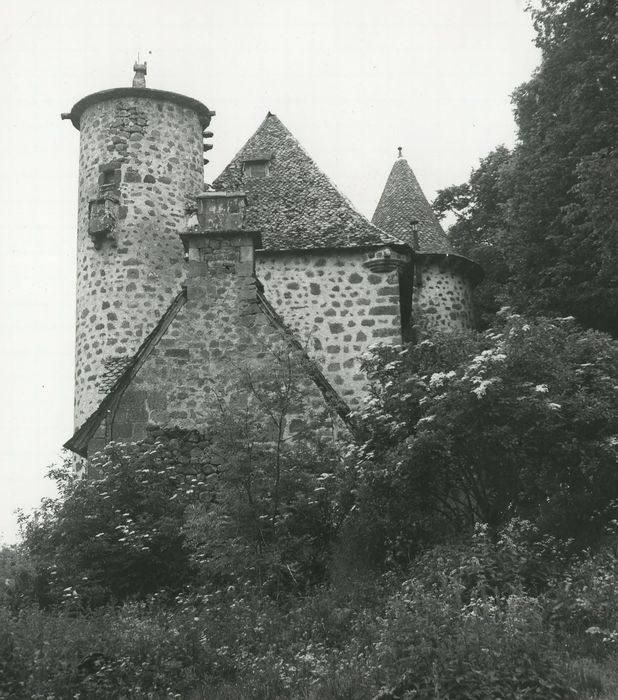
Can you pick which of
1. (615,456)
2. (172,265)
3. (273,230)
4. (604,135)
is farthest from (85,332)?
(615,456)

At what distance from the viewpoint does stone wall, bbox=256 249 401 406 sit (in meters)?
19.5

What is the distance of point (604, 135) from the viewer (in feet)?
70.2

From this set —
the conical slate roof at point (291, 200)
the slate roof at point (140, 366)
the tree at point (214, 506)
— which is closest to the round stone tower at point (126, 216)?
the conical slate roof at point (291, 200)

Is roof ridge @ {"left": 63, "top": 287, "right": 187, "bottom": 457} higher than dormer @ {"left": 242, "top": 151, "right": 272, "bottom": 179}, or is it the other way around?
dormer @ {"left": 242, "top": 151, "right": 272, "bottom": 179}

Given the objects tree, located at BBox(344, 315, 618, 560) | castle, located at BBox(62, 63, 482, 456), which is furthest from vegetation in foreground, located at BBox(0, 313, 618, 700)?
castle, located at BBox(62, 63, 482, 456)

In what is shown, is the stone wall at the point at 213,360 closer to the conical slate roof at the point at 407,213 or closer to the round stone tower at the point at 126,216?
the round stone tower at the point at 126,216

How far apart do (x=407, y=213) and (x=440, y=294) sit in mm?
2907

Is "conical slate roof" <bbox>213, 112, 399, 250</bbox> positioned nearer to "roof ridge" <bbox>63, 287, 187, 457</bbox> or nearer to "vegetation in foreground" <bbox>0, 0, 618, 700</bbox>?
"roof ridge" <bbox>63, 287, 187, 457</bbox>

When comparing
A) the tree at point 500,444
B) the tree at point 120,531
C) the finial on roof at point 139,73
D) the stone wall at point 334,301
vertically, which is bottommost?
the tree at point 120,531

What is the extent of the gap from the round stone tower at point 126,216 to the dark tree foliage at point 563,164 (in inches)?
307

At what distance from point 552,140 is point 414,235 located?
486 centimetres

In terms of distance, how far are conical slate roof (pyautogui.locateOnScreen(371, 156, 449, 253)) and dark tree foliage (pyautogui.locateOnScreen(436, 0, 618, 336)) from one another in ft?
6.92

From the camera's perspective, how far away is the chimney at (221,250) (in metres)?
15.0

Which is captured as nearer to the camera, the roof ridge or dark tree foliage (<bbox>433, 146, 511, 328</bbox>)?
the roof ridge
